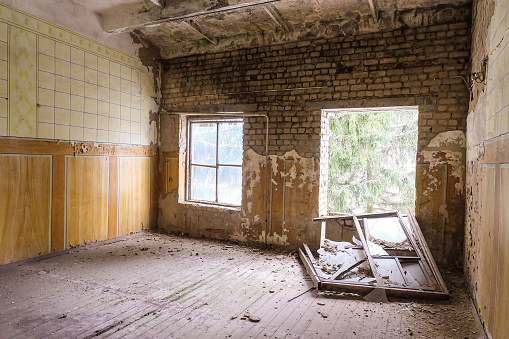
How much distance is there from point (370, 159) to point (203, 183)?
4.63 m

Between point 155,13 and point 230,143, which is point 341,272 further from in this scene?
point 155,13

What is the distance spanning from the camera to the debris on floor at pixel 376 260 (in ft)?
10.9

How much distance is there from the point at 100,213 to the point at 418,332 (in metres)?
4.64

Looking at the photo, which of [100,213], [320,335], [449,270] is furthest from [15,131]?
[449,270]

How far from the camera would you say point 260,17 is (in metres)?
4.85

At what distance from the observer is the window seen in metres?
5.73

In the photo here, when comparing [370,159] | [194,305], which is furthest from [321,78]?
[370,159]

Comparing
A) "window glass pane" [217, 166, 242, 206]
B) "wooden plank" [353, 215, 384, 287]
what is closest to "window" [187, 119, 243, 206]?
"window glass pane" [217, 166, 242, 206]

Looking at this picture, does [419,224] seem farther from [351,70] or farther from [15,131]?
[15,131]

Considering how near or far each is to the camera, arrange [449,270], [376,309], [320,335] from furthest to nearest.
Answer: [449,270] < [376,309] < [320,335]

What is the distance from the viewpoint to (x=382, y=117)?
23.3 feet

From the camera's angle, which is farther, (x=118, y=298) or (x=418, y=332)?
(x=118, y=298)

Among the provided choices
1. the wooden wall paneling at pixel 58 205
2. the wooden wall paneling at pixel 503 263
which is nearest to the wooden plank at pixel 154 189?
the wooden wall paneling at pixel 58 205

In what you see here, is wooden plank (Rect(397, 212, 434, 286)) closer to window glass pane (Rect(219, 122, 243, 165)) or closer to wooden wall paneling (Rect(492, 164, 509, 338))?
wooden wall paneling (Rect(492, 164, 509, 338))
